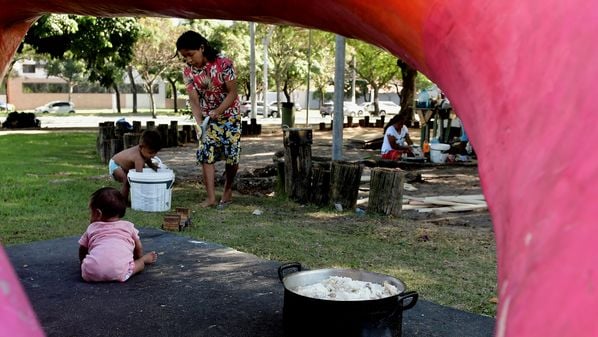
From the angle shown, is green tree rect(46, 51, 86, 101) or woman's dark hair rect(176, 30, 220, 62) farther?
green tree rect(46, 51, 86, 101)

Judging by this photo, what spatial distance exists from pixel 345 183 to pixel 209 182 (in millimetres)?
1546

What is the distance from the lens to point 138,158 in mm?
Answer: 7207

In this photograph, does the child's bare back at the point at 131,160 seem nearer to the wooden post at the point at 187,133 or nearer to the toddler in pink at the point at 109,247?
the toddler in pink at the point at 109,247

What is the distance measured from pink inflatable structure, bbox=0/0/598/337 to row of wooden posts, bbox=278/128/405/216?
5796mm

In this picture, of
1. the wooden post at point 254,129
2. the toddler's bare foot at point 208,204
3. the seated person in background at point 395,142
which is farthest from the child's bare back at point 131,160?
the wooden post at point 254,129

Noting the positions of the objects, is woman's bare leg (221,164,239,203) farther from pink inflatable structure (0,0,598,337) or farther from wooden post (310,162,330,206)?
pink inflatable structure (0,0,598,337)

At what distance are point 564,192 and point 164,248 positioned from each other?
4568 millimetres

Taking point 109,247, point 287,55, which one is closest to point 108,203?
point 109,247

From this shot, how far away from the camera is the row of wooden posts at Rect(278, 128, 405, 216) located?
7176mm

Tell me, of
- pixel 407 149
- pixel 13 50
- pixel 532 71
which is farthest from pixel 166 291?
pixel 407 149

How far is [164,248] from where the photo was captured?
16.4 feet

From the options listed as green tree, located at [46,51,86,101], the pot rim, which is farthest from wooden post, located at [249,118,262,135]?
green tree, located at [46,51,86,101]

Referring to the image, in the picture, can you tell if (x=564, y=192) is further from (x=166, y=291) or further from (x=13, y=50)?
(x=166, y=291)

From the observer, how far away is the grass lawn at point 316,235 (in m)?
4.70
